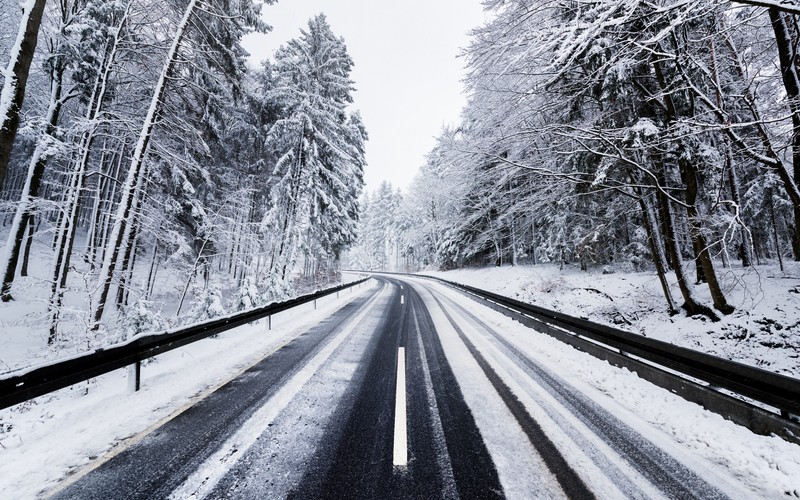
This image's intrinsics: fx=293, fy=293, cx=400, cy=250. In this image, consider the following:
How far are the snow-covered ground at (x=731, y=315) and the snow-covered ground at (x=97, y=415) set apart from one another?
9622 millimetres

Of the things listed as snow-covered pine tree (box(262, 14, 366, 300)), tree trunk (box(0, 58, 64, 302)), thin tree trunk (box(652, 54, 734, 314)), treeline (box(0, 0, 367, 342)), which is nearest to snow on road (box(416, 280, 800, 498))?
thin tree trunk (box(652, 54, 734, 314))

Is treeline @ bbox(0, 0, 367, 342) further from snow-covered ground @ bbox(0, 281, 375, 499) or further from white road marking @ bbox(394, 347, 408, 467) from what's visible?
white road marking @ bbox(394, 347, 408, 467)

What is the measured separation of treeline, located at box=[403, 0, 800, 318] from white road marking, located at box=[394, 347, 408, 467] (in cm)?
461

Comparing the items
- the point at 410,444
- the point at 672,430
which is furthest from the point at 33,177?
the point at 672,430

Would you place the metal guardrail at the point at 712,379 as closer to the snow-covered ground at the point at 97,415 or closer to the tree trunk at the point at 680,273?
the tree trunk at the point at 680,273

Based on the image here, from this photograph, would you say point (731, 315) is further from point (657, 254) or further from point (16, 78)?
point (16, 78)

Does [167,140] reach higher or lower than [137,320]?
higher

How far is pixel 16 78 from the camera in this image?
179 inches

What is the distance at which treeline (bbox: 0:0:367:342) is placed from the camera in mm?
7793

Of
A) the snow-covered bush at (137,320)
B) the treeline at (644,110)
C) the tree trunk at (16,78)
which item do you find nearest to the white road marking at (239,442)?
the snow-covered bush at (137,320)

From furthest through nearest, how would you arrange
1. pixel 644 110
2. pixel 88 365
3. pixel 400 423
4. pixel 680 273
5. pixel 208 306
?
pixel 644 110, pixel 208 306, pixel 680 273, pixel 88 365, pixel 400 423

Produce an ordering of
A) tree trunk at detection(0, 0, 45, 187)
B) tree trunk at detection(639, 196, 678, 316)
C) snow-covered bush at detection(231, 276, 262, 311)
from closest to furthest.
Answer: tree trunk at detection(0, 0, 45, 187) → tree trunk at detection(639, 196, 678, 316) → snow-covered bush at detection(231, 276, 262, 311)

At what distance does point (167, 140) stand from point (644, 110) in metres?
17.3

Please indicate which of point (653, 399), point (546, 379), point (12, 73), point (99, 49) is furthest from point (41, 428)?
point (99, 49)
